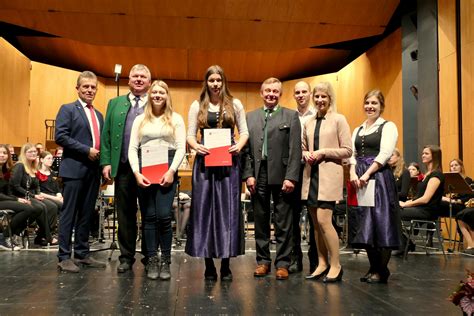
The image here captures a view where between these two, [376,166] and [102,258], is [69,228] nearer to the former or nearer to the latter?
[102,258]

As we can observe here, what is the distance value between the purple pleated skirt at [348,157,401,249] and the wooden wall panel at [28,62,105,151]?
9.23 metres

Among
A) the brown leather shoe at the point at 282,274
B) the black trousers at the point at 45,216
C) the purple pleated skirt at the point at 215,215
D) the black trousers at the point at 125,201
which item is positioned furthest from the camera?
the black trousers at the point at 45,216

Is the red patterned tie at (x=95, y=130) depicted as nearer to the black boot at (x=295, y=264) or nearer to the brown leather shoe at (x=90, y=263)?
the brown leather shoe at (x=90, y=263)

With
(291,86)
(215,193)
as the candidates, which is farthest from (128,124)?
(291,86)

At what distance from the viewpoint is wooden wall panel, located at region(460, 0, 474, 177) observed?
20.6 feet

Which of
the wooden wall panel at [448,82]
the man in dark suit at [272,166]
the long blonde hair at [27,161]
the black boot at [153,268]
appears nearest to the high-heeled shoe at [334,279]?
the man in dark suit at [272,166]

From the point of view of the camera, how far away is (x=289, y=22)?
8484 mm

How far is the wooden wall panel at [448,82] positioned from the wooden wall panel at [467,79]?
227 millimetres

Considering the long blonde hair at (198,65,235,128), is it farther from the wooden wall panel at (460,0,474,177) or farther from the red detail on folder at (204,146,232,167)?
the wooden wall panel at (460,0,474,177)

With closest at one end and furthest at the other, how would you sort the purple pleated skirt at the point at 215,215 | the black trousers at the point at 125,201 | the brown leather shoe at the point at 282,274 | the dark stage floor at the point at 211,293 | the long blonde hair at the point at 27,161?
the dark stage floor at the point at 211,293, the purple pleated skirt at the point at 215,215, the brown leather shoe at the point at 282,274, the black trousers at the point at 125,201, the long blonde hair at the point at 27,161

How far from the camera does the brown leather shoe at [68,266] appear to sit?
334 cm

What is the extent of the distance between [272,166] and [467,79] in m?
4.37

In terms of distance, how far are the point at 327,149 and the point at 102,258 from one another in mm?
2237

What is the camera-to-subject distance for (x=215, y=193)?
3018 millimetres
